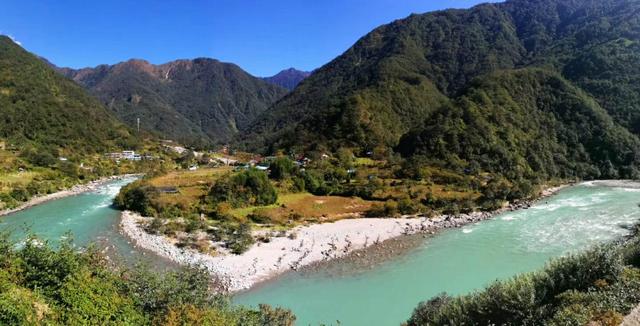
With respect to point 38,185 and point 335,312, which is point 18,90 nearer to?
point 38,185

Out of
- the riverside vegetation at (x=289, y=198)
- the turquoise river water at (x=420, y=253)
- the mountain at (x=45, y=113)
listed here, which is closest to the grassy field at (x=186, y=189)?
the riverside vegetation at (x=289, y=198)

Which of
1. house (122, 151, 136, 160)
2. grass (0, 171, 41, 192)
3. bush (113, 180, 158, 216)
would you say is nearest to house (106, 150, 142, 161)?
house (122, 151, 136, 160)

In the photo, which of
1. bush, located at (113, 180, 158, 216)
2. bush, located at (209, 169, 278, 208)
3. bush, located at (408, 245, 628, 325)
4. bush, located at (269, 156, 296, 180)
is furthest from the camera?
bush, located at (269, 156, 296, 180)

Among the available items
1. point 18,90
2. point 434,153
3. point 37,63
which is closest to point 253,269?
point 434,153

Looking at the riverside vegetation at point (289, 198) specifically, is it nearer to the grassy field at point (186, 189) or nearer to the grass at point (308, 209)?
the grass at point (308, 209)

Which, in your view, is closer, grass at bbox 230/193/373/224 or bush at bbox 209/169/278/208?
grass at bbox 230/193/373/224

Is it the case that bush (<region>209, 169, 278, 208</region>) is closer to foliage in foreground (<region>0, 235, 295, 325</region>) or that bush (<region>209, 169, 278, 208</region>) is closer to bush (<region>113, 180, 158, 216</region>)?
bush (<region>113, 180, 158, 216</region>)
